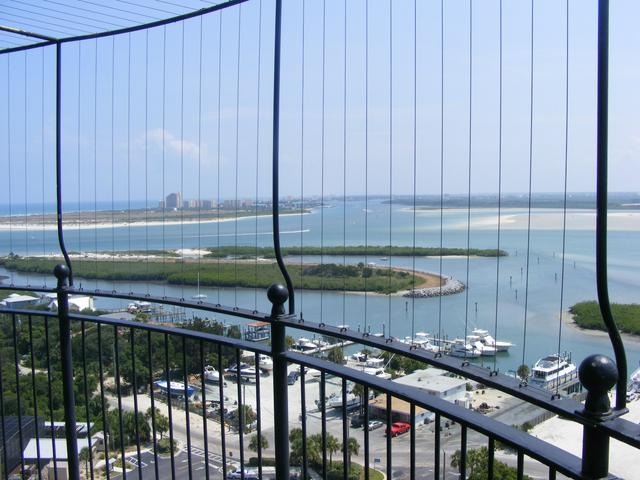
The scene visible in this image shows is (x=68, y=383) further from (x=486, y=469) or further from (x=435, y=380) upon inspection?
(x=435, y=380)

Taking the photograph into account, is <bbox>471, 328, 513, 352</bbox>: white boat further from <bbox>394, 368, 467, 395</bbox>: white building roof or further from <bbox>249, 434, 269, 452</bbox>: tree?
<bbox>249, 434, 269, 452</bbox>: tree

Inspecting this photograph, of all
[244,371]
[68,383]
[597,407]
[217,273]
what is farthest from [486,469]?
[244,371]

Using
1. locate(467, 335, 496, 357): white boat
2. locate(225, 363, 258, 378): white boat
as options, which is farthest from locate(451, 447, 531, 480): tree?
locate(225, 363, 258, 378): white boat

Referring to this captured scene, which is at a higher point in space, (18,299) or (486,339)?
(18,299)

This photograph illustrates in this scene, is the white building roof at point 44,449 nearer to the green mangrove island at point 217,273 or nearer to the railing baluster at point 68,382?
the railing baluster at point 68,382

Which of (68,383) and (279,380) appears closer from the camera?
(279,380)

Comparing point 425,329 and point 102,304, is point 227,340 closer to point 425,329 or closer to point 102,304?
point 425,329

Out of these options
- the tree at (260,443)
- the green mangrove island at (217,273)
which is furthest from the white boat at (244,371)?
the green mangrove island at (217,273)

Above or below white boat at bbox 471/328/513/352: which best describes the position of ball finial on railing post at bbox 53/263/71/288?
above
